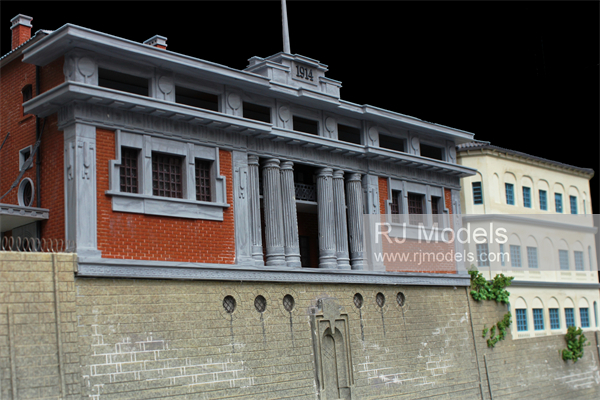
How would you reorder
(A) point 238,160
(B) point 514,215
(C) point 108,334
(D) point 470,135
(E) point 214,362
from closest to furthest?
(C) point 108,334 → (E) point 214,362 → (A) point 238,160 → (D) point 470,135 → (B) point 514,215

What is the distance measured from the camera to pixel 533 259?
4044cm

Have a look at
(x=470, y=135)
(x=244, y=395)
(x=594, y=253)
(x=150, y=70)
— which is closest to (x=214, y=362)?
(x=244, y=395)

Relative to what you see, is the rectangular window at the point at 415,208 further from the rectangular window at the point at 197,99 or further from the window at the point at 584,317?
the window at the point at 584,317

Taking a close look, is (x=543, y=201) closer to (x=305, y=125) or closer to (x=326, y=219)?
(x=305, y=125)

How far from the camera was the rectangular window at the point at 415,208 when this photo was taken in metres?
34.5

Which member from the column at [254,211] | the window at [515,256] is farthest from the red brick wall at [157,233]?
the window at [515,256]

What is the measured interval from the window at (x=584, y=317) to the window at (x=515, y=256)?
20.9 feet

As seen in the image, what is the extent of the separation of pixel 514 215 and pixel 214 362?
71.5 ft

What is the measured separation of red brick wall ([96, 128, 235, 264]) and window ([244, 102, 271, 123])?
3668 mm

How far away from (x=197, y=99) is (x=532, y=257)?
2180cm

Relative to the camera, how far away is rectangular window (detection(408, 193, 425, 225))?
3450cm

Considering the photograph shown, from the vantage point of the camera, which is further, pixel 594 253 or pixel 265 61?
pixel 594 253

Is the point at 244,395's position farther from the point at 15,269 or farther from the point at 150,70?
the point at 150,70

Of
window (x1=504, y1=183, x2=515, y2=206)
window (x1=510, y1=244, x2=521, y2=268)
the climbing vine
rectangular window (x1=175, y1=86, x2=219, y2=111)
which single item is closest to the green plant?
window (x1=510, y1=244, x2=521, y2=268)
